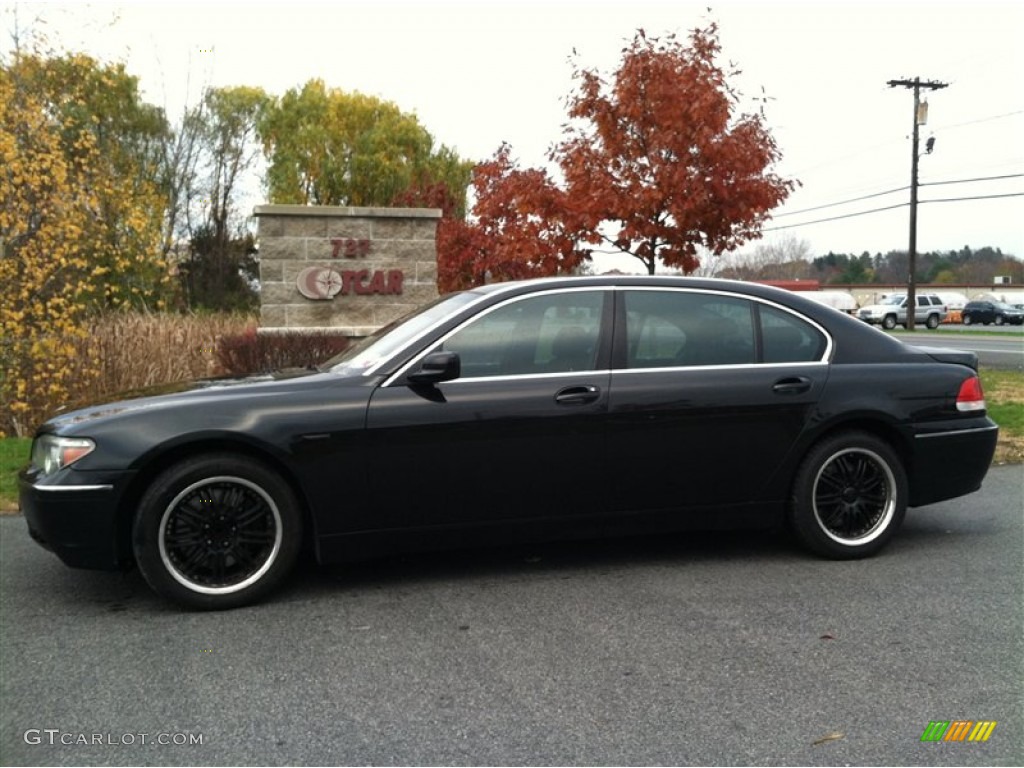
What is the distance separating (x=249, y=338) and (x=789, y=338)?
6.17 metres

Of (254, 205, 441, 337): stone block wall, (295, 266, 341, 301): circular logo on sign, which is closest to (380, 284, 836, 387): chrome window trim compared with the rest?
(254, 205, 441, 337): stone block wall

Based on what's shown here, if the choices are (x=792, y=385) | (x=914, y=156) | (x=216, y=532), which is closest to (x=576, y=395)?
(x=792, y=385)

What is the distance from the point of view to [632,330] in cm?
493

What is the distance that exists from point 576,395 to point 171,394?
2008mm

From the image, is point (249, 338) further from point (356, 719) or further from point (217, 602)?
point (356, 719)

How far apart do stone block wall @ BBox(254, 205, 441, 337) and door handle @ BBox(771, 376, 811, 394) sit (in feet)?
25.7

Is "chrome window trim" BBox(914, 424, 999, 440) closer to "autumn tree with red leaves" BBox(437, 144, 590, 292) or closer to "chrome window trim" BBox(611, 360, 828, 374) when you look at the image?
"chrome window trim" BBox(611, 360, 828, 374)

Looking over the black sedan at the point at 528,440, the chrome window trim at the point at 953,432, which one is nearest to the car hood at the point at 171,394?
the black sedan at the point at 528,440

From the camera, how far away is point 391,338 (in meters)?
5.03

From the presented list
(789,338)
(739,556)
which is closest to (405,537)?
(739,556)

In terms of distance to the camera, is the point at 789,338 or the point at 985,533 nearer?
the point at 789,338

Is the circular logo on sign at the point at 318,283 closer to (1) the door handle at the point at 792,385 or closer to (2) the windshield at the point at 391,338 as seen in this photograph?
(2) the windshield at the point at 391,338

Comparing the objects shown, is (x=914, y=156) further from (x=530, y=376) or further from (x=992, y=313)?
(x=530, y=376)

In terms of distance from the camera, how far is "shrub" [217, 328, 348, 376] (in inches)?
372
